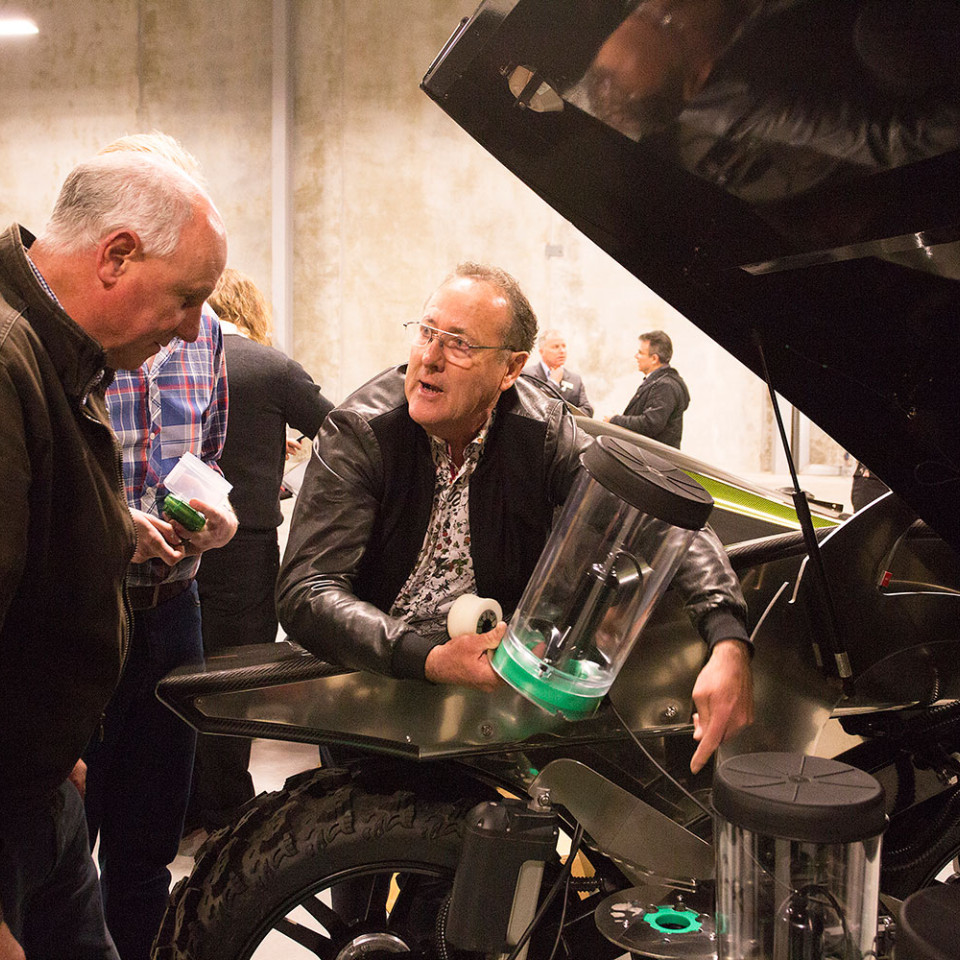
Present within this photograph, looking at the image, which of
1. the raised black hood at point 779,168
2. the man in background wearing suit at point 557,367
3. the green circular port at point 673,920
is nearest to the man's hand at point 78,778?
the green circular port at point 673,920

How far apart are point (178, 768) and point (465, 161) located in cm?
935

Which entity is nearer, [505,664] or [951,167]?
[951,167]

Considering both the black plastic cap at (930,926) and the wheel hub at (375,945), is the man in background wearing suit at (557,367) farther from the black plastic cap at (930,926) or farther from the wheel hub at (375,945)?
the black plastic cap at (930,926)

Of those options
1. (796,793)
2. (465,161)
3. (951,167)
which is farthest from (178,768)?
(465,161)

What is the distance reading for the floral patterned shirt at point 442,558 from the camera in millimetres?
1845

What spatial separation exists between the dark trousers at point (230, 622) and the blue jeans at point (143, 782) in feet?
2.81

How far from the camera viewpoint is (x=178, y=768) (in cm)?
207

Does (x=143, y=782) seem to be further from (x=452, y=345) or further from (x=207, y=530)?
(x=452, y=345)

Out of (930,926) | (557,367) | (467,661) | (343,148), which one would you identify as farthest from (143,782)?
(343,148)

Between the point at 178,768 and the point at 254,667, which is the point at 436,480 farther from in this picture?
the point at 178,768

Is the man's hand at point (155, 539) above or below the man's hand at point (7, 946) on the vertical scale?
above

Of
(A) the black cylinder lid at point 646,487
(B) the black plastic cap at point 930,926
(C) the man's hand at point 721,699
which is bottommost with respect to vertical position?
(C) the man's hand at point 721,699

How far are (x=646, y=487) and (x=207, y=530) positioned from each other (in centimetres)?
87

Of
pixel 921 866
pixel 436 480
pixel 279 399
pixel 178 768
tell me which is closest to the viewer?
pixel 921 866
